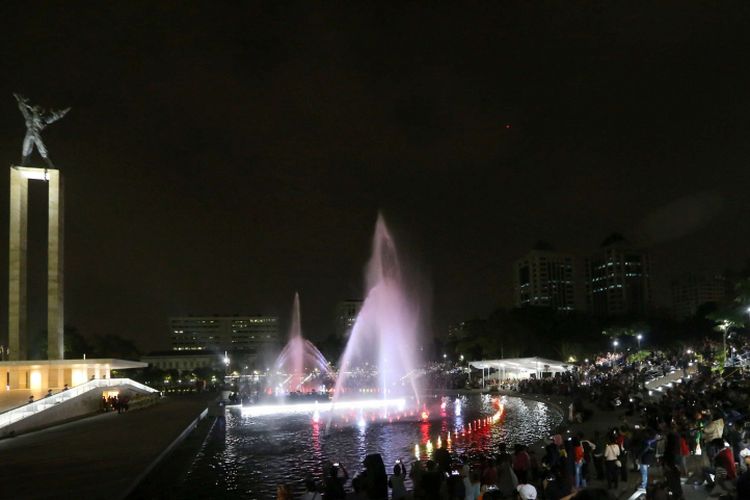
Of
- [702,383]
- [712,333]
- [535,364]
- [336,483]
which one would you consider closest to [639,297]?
[712,333]

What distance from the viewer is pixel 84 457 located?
21.6 m

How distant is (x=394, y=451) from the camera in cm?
2345

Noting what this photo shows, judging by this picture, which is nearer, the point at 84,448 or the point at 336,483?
the point at 336,483

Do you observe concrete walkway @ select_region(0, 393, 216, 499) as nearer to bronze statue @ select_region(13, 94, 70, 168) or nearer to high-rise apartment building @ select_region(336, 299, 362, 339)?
bronze statue @ select_region(13, 94, 70, 168)

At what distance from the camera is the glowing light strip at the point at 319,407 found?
4231 cm

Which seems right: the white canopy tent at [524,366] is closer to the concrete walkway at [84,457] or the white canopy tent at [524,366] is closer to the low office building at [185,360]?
the concrete walkway at [84,457]

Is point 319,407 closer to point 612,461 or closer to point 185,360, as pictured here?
point 612,461

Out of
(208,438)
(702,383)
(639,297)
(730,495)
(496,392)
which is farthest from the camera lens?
(639,297)

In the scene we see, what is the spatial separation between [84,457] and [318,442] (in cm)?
894

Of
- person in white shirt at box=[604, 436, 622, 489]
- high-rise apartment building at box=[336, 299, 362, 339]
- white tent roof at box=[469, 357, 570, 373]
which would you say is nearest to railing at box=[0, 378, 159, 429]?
person in white shirt at box=[604, 436, 622, 489]

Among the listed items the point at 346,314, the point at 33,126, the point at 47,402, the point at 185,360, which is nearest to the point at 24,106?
the point at 33,126

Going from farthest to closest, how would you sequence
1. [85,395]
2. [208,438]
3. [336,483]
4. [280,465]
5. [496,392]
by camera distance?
[496,392], [85,395], [208,438], [280,465], [336,483]

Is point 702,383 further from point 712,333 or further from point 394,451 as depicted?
point 712,333

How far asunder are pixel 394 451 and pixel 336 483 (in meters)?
11.7
